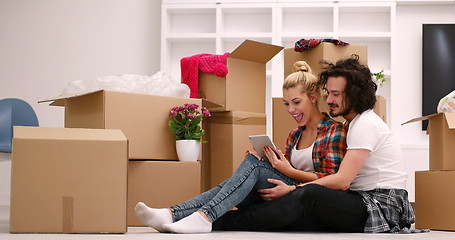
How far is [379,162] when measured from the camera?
2025 millimetres

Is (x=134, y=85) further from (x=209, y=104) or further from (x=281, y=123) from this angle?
(x=281, y=123)

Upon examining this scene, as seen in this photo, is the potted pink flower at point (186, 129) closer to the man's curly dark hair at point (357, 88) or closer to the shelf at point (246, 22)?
the man's curly dark hair at point (357, 88)

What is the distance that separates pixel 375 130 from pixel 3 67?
3300mm

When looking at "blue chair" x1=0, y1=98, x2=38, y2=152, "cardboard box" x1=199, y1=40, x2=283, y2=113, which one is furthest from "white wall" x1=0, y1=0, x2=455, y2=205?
"cardboard box" x1=199, y1=40, x2=283, y2=113

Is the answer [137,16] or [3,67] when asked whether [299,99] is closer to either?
[137,16]

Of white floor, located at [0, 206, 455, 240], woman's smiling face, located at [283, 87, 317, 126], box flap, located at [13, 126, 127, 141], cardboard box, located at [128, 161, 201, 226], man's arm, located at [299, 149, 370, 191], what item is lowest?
white floor, located at [0, 206, 455, 240]

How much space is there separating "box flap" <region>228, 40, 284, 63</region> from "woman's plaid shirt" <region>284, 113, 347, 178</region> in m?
0.74

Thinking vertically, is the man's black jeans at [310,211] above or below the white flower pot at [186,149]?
below

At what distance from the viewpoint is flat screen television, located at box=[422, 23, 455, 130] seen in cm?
415

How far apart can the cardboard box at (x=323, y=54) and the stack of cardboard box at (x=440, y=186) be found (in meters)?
0.50

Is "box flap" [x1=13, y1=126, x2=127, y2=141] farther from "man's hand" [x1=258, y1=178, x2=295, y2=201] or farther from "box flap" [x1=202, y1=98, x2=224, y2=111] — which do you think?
"box flap" [x1=202, y1=98, x2=224, y2=111]

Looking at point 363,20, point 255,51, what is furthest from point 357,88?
point 363,20

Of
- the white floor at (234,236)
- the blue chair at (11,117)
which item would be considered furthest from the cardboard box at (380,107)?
the blue chair at (11,117)

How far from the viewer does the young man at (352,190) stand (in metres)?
1.93
